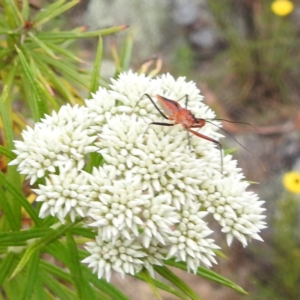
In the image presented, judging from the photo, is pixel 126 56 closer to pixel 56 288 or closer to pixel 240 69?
pixel 56 288

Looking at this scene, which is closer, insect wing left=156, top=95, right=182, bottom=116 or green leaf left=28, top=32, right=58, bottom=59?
insect wing left=156, top=95, right=182, bottom=116

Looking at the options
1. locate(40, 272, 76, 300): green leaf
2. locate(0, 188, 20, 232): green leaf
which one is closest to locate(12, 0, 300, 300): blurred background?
locate(40, 272, 76, 300): green leaf

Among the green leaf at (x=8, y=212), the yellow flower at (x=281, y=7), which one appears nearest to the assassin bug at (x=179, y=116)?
the green leaf at (x=8, y=212)

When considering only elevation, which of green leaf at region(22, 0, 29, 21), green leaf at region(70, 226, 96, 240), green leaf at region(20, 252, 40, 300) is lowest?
green leaf at region(20, 252, 40, 300)

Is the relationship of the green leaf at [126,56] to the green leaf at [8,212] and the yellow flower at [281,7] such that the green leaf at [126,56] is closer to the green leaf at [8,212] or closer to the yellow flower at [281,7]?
the green leaf at [8,212]

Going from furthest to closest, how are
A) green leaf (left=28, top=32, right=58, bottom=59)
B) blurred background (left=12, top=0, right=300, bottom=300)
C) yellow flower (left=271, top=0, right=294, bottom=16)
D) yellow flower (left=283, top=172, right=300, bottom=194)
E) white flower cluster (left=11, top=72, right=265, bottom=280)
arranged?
yellow flower (left=271, top=0, right=294, bottom=16), blurred background (left=12, top=0, right=300, bottom=300), yellow flower (left=283, top=172, right=300, bottom=194), green leaf (left=28, top=32, right=58, bottom=59), white flower cluster (left=11, top=72, right=265, bottom=280)

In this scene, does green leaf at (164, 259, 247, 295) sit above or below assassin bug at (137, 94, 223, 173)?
below

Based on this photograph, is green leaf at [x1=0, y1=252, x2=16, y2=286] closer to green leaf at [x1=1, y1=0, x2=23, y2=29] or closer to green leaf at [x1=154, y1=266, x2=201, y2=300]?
green leaf at [x1=154, y1=266, x2=201, y2=300]

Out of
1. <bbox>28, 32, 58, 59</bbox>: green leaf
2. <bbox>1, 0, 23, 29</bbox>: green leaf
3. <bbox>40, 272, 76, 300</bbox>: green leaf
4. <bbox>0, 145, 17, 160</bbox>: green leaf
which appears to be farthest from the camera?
<bbox>1, 0, 23, 29</bbox>: green leaf

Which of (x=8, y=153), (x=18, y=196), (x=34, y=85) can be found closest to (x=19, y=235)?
(x=18, y=196)
